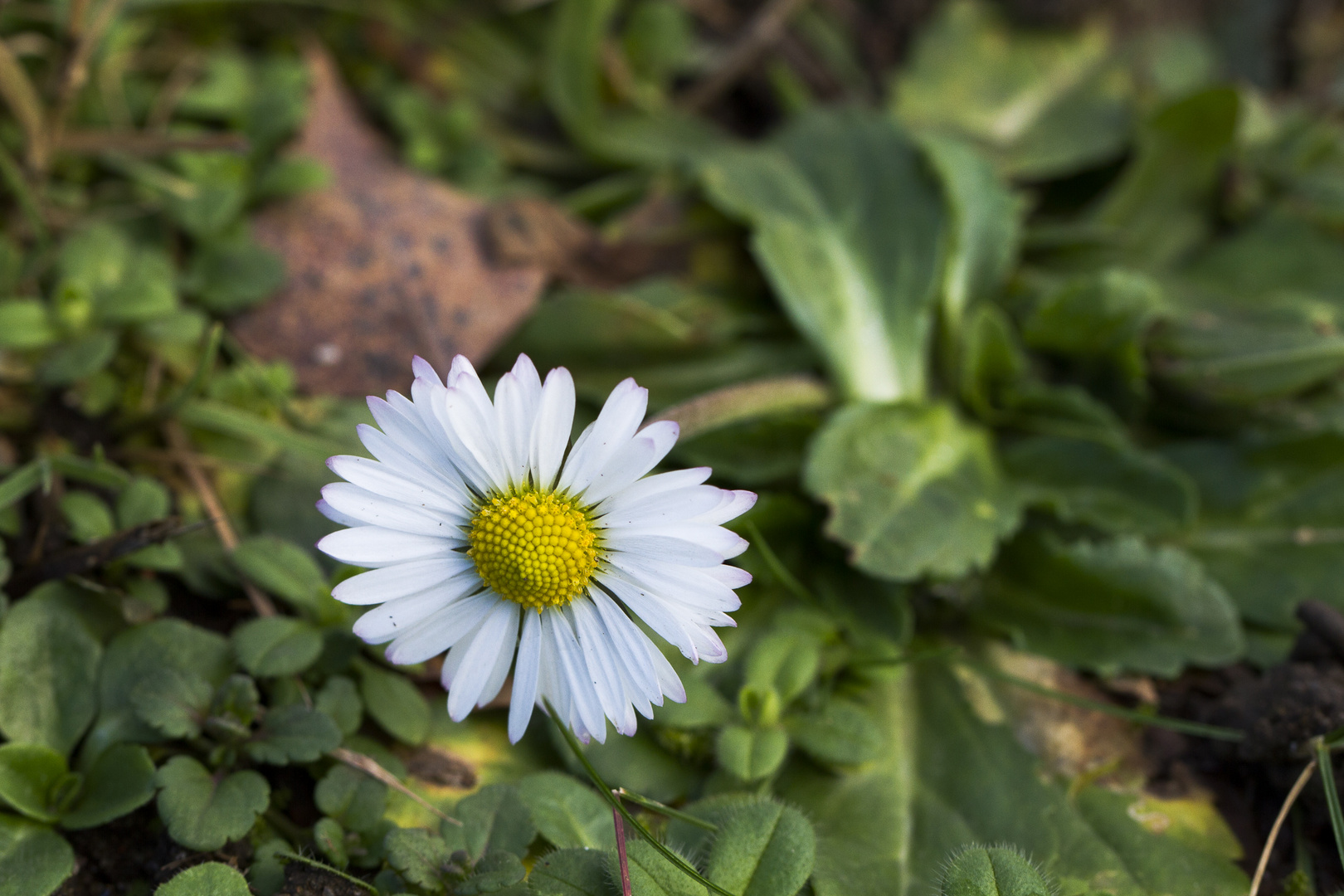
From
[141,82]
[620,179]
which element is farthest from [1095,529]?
[141,82]

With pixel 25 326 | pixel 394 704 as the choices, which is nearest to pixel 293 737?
pixel 394 704

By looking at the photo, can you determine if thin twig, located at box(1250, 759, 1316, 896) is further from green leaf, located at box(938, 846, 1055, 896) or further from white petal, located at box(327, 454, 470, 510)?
white petal, located at box(327, 454, 470, 510)

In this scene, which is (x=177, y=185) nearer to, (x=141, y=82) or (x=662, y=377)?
(x=141, y=82)

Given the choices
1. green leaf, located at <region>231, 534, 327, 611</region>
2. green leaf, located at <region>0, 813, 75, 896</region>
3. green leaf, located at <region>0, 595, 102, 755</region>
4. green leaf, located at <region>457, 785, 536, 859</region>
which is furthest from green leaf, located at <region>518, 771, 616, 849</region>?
green leaf, located at <region>0, 595, 102, 755</region>

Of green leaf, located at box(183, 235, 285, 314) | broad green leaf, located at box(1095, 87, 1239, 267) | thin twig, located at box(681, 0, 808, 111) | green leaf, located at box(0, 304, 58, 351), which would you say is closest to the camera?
green leaf, located at box(0, 304, 58, 351)

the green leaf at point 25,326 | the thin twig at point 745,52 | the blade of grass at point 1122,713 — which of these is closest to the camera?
the blade of grass at point 1122,713

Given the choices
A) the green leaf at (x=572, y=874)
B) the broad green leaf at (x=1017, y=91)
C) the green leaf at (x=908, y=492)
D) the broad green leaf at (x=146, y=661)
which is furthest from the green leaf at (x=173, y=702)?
the broad green leaf at (x=1017, y=91)

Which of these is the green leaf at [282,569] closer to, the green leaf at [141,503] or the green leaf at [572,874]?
the green leaf at [141,503]
